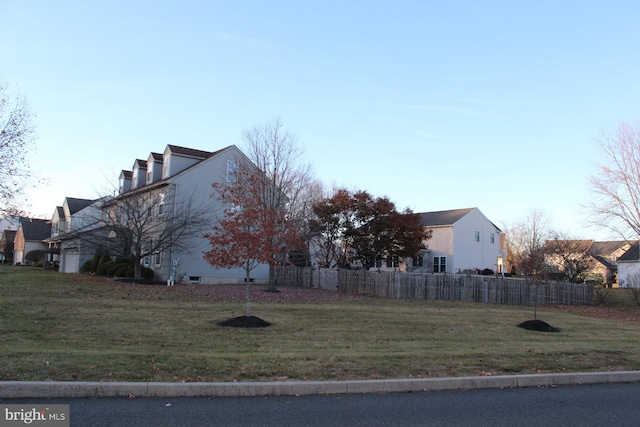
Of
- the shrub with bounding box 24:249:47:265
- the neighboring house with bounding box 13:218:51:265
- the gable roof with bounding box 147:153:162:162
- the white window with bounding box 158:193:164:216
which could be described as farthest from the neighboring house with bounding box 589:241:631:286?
the neighboring house with bounding box 13:218:51:265

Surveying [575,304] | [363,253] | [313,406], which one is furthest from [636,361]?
[363,253]

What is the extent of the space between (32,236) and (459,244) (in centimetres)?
5215

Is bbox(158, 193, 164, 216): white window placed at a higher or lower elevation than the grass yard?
higher

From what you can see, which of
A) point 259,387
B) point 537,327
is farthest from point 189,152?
point 259,387

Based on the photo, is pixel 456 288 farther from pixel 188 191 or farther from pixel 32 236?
pixel 32 236

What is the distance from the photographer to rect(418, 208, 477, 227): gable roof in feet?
154

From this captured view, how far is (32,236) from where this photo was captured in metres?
65.1

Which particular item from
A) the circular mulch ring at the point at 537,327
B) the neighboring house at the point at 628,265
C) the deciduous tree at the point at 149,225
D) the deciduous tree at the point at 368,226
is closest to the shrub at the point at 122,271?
the deciduous tree at the point at 149,225

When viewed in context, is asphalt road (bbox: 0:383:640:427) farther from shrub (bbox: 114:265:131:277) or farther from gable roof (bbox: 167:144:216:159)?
gable roof (bbox: 167:144:216:159)

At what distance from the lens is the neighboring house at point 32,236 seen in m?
64.8

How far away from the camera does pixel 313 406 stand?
707 centimetres

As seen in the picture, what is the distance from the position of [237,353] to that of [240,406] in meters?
3.06

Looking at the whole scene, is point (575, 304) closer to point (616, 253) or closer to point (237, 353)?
point (237, 353)

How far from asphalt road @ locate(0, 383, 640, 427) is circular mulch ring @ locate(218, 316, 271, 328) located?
20.6ft
